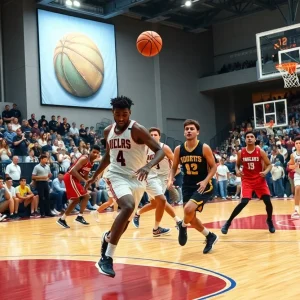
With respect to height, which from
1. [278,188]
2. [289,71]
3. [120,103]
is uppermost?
[289,71]

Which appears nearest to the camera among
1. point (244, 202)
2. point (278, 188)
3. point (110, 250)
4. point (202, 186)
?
point (110, 250)

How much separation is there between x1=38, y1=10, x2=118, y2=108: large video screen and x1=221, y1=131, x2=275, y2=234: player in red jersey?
14731 mm

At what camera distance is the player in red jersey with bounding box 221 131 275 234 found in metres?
7.98

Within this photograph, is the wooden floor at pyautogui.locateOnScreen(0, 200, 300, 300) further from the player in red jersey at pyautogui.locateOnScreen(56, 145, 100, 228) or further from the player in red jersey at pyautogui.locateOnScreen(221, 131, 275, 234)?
the player in red jersey at pyautogui.locateOnScreen(56, 145, 100, 228)

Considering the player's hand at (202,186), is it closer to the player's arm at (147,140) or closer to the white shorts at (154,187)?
the player's arm at (147,140)

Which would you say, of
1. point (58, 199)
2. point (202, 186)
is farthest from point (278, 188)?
point (202, 186)

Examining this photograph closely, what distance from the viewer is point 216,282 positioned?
14.7 ft

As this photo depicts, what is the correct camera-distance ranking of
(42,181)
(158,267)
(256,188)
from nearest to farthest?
(158,267) → (256,188) → (42,181)

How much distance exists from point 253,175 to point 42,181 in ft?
25.0

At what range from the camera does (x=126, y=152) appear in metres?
4.98

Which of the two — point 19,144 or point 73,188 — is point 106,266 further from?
point 19,144

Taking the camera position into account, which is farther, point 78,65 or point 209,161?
point 78,65

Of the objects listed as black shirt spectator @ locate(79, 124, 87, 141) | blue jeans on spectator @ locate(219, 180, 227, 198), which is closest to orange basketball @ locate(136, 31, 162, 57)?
blue jeans on spectator @ locate(219, 180, 227, 198)

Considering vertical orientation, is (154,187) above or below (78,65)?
below
